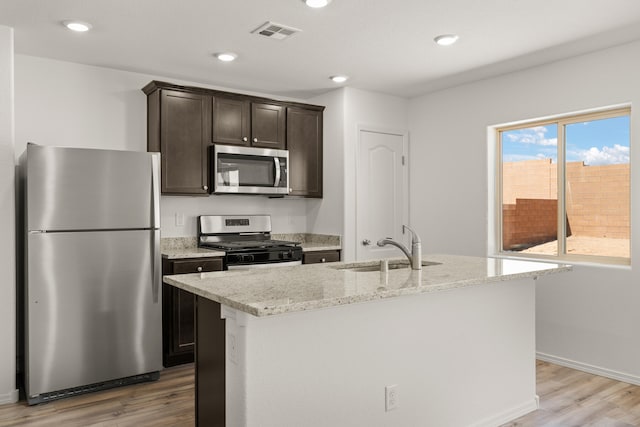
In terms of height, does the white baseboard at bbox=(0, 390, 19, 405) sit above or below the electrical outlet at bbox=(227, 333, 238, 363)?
below

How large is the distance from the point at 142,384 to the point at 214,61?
8.14 feet

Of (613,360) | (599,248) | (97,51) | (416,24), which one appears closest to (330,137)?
(416,24)

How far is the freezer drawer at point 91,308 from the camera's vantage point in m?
3.11

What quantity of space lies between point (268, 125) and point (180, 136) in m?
0.86

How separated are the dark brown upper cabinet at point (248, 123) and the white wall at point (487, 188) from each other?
1506 mm

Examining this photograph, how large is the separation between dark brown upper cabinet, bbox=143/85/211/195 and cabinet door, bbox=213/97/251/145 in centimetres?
7

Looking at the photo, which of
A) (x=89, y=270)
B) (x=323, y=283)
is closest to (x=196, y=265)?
(x=89, y=270)

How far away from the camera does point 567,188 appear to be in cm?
401

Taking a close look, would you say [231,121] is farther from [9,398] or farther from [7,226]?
[9,398]

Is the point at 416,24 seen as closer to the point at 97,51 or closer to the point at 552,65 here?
the point at 552,65

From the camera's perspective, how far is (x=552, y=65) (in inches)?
155

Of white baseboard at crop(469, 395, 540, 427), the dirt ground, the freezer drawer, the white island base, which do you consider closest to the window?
the dirt ground

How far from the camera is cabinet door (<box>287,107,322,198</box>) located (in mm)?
4727

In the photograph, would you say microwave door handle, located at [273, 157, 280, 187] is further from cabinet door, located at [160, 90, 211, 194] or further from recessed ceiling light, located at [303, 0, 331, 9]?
recessed ceiling light, located at [303, 0, 331, 9]
